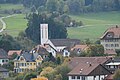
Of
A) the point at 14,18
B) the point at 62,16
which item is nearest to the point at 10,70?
the point at 62,16

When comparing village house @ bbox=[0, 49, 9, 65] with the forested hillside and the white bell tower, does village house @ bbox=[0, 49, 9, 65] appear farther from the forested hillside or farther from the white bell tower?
the forested hillside

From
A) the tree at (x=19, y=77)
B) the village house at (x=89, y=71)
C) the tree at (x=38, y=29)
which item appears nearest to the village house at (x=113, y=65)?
the village house at (x=89, y=71)

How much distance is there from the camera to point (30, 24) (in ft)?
399

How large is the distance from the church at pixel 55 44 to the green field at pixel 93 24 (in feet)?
21.3

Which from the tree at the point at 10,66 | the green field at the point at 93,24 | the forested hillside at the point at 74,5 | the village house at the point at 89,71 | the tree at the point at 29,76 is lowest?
the green field at the point at 93,24

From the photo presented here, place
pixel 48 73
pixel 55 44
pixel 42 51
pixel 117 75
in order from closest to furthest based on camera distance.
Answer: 1. pixel 117 75
2. pixel 48 73
3. pixel 42 51
4. pixel 55 44

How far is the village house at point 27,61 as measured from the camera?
9286 centimetres

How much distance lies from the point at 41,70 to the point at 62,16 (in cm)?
5444

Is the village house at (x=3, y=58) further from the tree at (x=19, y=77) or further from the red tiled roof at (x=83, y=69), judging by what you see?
the red tiled roof at (x=83, y=69)

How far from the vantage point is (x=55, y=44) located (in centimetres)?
10938

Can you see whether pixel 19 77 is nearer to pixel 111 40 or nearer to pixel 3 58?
pixel 111 40

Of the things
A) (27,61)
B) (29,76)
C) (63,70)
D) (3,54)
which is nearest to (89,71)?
(63,70)

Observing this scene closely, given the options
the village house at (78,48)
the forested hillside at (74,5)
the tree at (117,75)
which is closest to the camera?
the tree at (117,75)

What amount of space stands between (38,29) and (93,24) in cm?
2226
